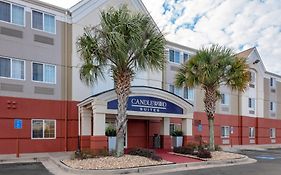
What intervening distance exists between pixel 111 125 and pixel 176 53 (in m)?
10.5

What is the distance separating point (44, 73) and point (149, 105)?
7.27 m

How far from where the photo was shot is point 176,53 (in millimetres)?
30828

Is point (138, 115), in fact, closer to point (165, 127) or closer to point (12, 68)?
point (165, 127)

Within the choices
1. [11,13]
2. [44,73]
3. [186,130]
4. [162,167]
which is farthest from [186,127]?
[11,13]

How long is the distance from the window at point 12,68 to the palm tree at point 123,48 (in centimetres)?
528

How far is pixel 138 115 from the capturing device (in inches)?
866

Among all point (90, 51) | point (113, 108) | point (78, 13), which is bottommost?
point (113, 108)

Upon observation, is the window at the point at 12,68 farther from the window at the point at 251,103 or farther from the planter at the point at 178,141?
the window at the point at 251,103

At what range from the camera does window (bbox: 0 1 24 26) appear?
2022 centimetres

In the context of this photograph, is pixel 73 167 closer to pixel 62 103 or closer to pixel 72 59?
pixel 62 103

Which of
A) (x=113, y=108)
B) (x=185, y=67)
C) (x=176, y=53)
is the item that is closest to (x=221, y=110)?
(x=176, y=53)

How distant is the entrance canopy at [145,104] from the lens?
19.5m

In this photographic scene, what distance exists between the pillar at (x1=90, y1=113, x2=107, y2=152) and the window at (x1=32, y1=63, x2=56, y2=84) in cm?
507

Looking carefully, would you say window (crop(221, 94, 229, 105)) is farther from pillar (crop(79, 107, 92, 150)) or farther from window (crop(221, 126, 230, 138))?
pillar (crop(79, 107, 92, 150))
